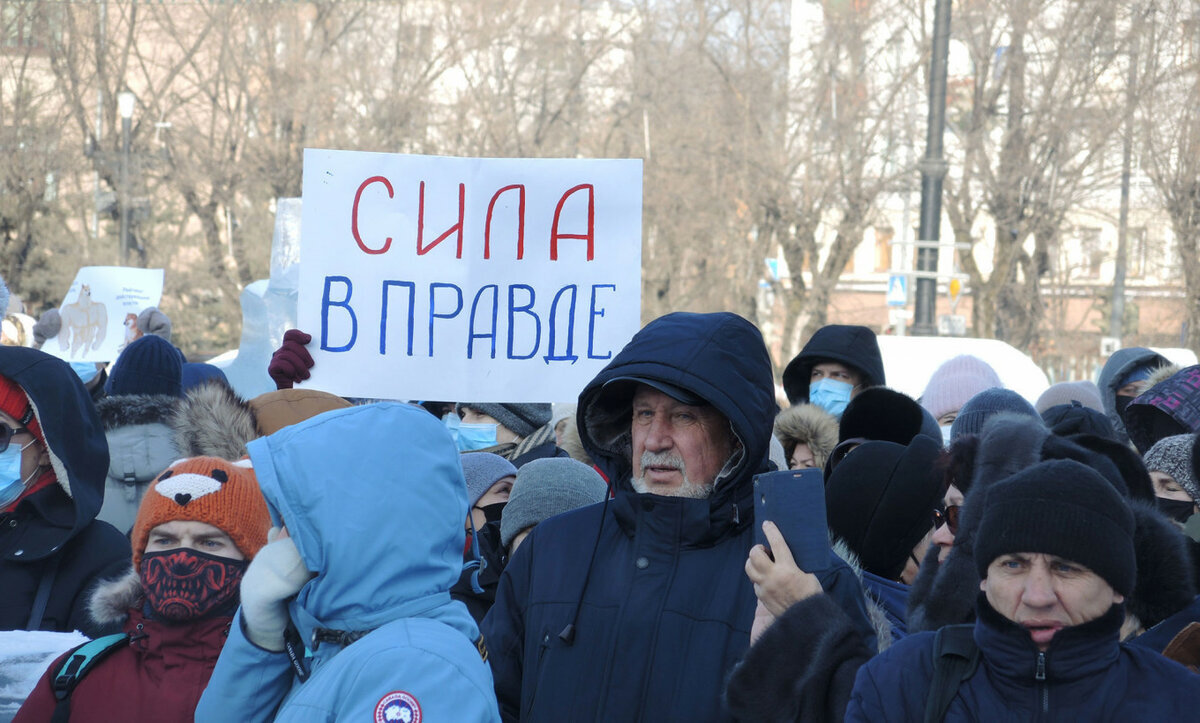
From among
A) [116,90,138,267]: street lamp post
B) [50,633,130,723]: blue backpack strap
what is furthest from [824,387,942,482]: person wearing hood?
[116,90,138,267]: street lamp post

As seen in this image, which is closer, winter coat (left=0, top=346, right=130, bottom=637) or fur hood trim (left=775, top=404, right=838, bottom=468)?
winter coat (left=0, top=346, right=130, bottom=637)

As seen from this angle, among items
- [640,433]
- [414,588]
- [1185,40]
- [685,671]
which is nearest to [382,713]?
[414,588]

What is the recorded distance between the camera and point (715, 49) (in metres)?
25.1

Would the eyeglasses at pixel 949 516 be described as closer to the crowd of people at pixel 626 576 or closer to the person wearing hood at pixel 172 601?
the crowd of people at pixel 626 576

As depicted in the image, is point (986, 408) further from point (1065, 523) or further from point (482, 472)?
point (1065, 523)

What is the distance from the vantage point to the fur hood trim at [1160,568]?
3053 millimetres

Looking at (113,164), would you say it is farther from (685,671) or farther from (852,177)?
(685,671)

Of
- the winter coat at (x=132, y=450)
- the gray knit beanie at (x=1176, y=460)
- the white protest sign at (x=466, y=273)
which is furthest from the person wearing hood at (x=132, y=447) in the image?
the gray knit beanie at (x=1176, y=460)

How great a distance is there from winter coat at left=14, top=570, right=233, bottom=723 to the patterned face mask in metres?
0.03

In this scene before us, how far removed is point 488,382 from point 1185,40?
14.1m

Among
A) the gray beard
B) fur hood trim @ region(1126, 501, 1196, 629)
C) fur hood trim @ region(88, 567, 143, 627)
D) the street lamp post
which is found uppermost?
the street lamp post

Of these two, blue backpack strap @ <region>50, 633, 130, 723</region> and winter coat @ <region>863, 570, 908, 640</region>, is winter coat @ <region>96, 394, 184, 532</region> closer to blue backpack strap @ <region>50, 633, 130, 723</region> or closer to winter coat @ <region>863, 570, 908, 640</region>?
blue backpack strap @ <region>50, 633, 130, 723</region>

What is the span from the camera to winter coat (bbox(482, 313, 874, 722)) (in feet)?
8.88

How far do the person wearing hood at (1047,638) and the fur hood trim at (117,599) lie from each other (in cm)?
170
